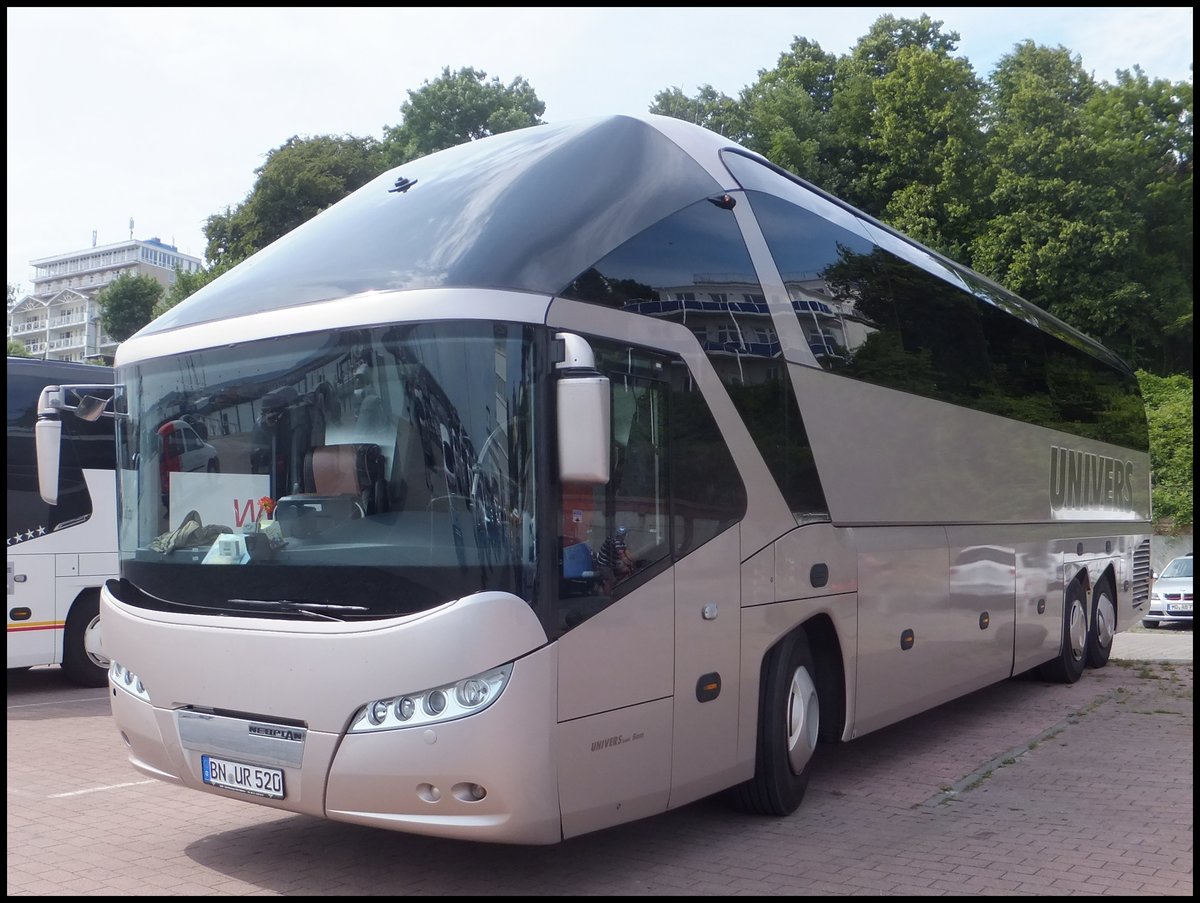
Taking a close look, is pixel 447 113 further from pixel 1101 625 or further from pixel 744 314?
pixel 744 314

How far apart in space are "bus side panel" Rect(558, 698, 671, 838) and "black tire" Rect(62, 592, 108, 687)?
8.93 m

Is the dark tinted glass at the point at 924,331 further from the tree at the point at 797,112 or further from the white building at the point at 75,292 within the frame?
the white building at the point at 75,292

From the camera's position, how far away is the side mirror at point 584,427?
518 centimetres

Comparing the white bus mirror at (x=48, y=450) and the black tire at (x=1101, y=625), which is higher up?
the white bus mirror at (x=48, y=450)

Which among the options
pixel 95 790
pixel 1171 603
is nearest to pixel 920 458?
pixel 95 790

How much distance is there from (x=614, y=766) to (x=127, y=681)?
103 inches

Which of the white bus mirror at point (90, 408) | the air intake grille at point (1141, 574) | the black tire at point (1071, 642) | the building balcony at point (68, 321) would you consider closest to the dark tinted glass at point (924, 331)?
the black tire at point (1071, 642)

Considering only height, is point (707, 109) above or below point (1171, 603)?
above

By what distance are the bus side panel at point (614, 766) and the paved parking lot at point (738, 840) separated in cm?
45

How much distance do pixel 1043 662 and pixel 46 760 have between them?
9777mm

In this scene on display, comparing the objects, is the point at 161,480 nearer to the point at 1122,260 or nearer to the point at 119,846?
the point at 119,846

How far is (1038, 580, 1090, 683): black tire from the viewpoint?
13.5 meters

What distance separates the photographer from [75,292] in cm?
14238

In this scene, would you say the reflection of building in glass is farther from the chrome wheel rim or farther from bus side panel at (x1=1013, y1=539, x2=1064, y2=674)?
bus side panel at (x1=1013, y1=539, x2=1064, y2=674)
